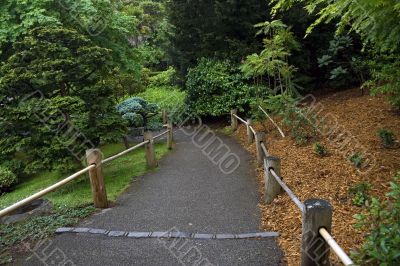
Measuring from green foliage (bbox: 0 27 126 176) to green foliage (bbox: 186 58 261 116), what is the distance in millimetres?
6914

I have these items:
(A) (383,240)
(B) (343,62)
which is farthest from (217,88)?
→ (A) (383,240)

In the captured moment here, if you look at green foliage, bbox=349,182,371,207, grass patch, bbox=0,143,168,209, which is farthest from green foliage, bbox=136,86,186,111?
green foliage, bbox=349,182,371,207

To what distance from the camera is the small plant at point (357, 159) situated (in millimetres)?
5316

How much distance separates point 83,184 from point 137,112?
622 cm

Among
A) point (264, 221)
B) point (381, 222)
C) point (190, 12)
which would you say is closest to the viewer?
point (381, 222)

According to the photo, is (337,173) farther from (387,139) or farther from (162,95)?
(162,95)

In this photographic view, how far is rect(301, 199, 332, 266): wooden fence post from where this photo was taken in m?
2.84

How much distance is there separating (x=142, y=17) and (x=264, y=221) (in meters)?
23.7

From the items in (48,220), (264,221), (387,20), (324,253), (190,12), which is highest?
(190,12)

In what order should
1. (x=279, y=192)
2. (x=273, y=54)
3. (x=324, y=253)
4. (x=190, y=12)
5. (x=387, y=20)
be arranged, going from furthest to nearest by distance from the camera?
(x=190, y=12) → (x=273, y=54) → (x=279, y=192) → (x=387, y=20) → (x=324, y=253)

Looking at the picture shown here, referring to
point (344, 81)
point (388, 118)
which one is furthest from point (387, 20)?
point (344, 81)

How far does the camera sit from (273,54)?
9.60 m

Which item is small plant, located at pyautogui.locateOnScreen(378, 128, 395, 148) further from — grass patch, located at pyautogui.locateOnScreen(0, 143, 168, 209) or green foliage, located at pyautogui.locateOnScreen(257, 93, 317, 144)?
grass patch, located at pyautogui.locateOnScreen(0, 143, 168, 209)

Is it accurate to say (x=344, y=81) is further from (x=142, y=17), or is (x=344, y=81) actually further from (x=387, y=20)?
(x=142, y=17)
